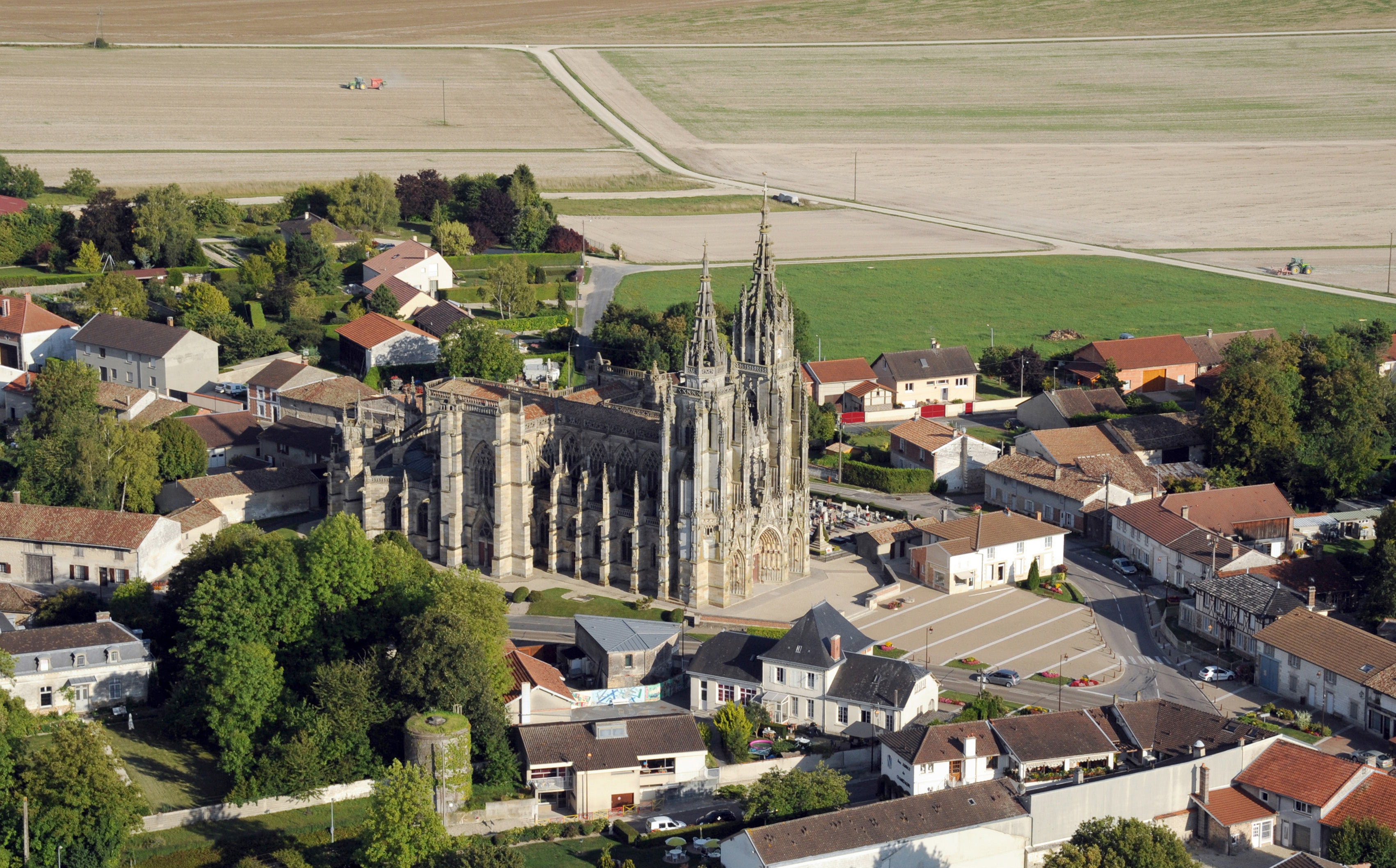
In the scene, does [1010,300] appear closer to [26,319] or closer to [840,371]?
[840,371]

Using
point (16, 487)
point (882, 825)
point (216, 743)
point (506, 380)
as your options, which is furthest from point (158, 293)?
point (882, 825)

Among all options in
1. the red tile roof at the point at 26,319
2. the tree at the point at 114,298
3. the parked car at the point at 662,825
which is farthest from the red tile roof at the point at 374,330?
the parked car at the point at 662,825

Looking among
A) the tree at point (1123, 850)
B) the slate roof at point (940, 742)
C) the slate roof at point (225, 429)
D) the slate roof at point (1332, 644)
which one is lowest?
the tree at point (1123, 850)

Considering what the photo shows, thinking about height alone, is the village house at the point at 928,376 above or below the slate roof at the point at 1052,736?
above

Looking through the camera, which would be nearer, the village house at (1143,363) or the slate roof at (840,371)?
the slate roof at (840,371)

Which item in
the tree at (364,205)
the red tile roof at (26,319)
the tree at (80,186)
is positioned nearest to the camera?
the red tile roof at (26,319)

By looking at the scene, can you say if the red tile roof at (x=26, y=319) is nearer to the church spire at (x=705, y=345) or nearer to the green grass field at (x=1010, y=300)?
the green grass field at (x=1010, y=300)

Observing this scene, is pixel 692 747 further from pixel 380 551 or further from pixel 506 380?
pixel 506 380

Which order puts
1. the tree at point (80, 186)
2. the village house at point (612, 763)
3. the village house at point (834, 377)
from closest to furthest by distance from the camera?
1. the village house at point (612, 763)
2. the village house at point (834, 377)
3. the tree at point (80, 186)
